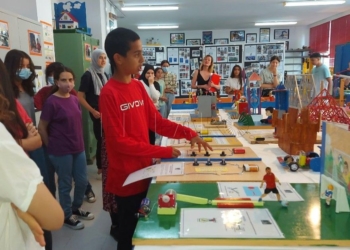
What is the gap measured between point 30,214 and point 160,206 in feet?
1.36

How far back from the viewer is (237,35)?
1016cm

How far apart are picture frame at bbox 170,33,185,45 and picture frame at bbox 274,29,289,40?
290 cm

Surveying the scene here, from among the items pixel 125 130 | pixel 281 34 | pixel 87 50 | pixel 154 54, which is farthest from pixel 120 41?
pixel 281 34

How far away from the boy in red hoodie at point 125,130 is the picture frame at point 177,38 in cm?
918

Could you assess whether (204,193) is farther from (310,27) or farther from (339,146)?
(310,27)

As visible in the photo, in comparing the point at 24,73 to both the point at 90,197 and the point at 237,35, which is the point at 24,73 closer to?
the point at 90,197

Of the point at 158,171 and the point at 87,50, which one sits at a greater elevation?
the point at 87,50

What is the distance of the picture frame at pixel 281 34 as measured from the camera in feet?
32.4

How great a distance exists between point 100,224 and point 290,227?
1.97 metres

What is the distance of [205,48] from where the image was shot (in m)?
8.74

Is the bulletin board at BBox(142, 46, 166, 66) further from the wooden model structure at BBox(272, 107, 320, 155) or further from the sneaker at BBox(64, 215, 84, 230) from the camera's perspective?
the wooden model structure at BBox(272, 107, 320, 155)

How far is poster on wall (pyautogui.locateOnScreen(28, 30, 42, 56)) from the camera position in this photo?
8.82 feet

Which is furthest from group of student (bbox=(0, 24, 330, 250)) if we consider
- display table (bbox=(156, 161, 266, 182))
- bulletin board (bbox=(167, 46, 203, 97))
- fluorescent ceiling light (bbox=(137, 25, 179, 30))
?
fluorescent ceiling light (bbox=(137, 25, 179, 30))

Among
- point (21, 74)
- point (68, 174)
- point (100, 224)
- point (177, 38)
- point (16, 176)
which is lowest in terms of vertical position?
point (100, 224)
